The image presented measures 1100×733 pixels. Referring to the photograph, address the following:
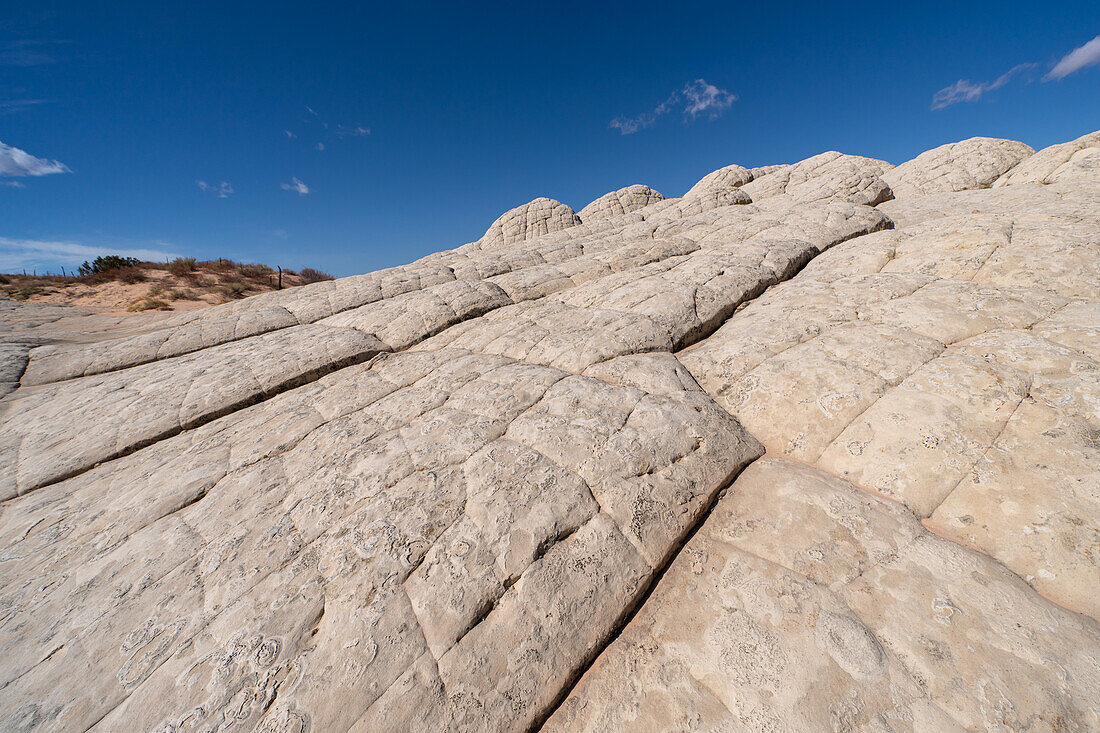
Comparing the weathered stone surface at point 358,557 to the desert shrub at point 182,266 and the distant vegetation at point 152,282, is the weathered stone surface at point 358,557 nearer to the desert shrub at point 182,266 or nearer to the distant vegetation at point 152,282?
the distant vegetation at point 152,282

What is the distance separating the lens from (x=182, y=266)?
31766 millimetres

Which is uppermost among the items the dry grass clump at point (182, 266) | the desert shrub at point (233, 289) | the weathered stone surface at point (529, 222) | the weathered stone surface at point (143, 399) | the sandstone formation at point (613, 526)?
the dry grass clump at point (182, 266)

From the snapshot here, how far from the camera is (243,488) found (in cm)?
469

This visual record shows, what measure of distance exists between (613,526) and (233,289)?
1390 inches

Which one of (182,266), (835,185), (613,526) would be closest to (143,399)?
(613,526)

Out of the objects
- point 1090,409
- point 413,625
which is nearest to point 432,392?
point 413,625

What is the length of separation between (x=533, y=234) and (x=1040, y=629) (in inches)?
1091

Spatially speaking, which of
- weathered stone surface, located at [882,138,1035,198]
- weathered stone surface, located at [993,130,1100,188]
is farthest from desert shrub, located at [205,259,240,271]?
weathered stone surface, located at [993,130,1100,188]

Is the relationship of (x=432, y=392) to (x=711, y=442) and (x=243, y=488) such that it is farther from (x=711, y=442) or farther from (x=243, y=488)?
(x=711, y=442)

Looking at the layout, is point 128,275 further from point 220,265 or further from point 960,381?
point 960,381

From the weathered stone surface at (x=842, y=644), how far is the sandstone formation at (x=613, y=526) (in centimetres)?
2

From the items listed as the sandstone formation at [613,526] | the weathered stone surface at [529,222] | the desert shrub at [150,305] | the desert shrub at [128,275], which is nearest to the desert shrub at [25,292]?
the desert shrub at [128,275]

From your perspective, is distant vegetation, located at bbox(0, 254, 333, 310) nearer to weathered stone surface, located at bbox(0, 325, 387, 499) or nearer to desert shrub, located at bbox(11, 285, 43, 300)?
desert shrub, located at bbox(11, 285, 43, 300)

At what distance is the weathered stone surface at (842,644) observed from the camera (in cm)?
248
